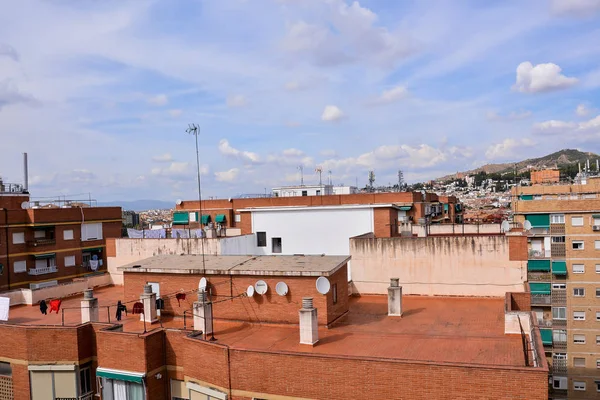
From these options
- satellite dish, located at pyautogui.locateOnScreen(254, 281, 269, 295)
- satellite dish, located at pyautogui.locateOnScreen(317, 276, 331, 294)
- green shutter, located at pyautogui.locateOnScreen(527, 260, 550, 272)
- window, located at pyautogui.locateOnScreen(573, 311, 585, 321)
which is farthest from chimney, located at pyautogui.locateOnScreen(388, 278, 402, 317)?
window, located at pyautogui.locateOnScreen(573, 311, 585, 321)

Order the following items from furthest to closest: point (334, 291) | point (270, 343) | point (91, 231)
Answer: point (91, 231), point (334, 291), point (270, 343)

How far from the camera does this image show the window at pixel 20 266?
3794 centimetres

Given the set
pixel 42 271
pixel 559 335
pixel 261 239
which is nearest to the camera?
pixel 261 239

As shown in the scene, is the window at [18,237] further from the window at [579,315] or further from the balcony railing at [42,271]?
the window at [579,315]

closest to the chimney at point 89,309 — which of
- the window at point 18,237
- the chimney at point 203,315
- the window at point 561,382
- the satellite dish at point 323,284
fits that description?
the chimney at point 203,315

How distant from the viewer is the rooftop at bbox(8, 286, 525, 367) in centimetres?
1465

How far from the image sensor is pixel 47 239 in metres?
39.8

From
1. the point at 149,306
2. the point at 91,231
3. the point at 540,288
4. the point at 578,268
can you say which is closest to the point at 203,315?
the point at 149,306

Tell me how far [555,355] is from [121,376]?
4778 cm

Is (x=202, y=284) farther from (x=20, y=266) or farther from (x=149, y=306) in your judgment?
(x=20, y=266)

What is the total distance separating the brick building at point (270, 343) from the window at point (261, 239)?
462 inches

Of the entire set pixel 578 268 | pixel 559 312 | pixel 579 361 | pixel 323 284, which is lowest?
pixel 579 361

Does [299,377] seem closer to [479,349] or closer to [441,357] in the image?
[441,357]

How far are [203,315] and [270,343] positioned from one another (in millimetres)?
2906
